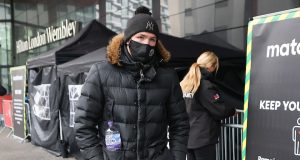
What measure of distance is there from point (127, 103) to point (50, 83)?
6.68m

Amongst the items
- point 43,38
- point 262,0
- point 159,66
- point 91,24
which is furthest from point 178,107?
point 43,38

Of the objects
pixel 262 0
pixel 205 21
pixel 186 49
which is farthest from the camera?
pixel 205 21

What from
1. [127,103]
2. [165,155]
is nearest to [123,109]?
[127,103]

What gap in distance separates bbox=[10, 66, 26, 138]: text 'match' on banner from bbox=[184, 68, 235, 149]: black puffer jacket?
6.96 metres

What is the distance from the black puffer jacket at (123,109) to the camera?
2.57 meters

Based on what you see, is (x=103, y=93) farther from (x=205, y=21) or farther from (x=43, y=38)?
(x=43, y=38)

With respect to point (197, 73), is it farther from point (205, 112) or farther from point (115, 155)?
point (115, 155)

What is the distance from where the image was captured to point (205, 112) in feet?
14.8

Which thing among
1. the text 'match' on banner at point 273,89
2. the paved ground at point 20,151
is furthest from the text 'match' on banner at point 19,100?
the text 'match' on banner at point 273,89

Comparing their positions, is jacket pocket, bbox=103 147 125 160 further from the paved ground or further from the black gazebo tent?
the black gazebo tent

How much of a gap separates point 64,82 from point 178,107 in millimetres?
5949

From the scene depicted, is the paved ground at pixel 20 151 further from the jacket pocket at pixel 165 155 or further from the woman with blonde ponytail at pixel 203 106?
the jacket pocket at pixel 165 155

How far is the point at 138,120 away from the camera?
259 cm

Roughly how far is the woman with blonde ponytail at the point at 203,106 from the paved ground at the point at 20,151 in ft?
14.3
